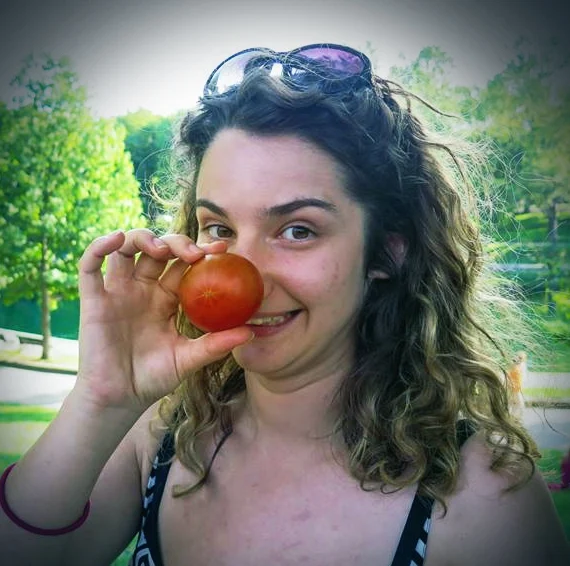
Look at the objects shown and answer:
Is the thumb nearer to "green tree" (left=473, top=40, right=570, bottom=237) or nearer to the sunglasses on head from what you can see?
the sunglasses on head

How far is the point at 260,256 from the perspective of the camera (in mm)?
1882

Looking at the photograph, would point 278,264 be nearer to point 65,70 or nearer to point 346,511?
point 346,511

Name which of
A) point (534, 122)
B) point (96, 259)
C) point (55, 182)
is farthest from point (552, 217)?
point (96, 259)

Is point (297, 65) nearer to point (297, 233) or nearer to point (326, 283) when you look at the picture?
point (297, 233)

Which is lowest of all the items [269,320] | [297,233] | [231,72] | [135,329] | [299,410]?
[299,410]

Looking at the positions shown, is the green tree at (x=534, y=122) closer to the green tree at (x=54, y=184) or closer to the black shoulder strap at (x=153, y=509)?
the green tree at (x=54, y=184)

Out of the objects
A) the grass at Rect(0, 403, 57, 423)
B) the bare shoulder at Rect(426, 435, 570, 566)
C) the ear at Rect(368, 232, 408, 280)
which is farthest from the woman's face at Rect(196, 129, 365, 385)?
the grass at Rect(0, 403, 57, 423)

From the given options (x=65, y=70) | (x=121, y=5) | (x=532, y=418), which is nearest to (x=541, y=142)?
(x=532, y=418)

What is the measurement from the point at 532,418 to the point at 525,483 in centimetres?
A: 622

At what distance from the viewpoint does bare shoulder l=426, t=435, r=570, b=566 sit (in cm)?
170

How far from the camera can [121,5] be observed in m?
8.09

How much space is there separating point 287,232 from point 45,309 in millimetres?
10730

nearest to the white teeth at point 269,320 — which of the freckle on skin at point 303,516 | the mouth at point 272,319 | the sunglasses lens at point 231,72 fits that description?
the mouth at point 272,319

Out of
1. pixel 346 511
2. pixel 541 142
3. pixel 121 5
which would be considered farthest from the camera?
pixel 541 142
